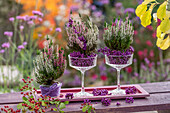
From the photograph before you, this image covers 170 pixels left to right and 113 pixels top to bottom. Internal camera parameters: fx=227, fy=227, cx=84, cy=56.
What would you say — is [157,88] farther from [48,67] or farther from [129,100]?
[48,67]

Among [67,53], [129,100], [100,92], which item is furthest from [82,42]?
[67,53]

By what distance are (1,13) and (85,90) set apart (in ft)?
15.9

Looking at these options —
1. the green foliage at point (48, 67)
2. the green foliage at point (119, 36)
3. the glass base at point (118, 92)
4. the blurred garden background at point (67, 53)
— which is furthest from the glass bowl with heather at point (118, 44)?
the blurred garden background at point (67, 53)

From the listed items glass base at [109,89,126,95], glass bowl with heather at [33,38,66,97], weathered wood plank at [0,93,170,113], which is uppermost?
glass bowl with heather at [33,38,66,97]

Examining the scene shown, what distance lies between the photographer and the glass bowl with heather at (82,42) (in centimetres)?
157

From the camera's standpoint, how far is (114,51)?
162cm

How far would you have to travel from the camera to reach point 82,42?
1.56m

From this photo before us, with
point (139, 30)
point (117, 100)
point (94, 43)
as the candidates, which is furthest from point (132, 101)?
point (139, 30)

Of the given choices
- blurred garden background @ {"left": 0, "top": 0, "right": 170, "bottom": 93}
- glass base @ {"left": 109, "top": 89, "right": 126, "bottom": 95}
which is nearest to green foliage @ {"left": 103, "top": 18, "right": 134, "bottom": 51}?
glass base @ {"left": 109, "top": 89, "right": 126, "bottom": 95}

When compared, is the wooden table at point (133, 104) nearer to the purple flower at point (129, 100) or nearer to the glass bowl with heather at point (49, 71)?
the purple flower at point (129, 100)

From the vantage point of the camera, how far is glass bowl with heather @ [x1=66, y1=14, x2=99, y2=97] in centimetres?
157

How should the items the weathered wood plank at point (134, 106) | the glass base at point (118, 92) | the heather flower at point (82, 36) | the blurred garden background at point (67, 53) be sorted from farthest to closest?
1. the blurred garden background at point (67, 53)
2. the glass base at point (118, 92)
3. the heather flower at point (82, 36)
4. the weathered wood plank at point (134, 106)

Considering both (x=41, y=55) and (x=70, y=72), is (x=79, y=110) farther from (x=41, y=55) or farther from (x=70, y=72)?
(x=70, y=72)

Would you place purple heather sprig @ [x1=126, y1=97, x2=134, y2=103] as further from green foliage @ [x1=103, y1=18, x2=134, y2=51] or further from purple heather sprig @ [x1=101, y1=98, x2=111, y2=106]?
green foliage @ [x1=103, y1=18, x2=134, y2=51]
